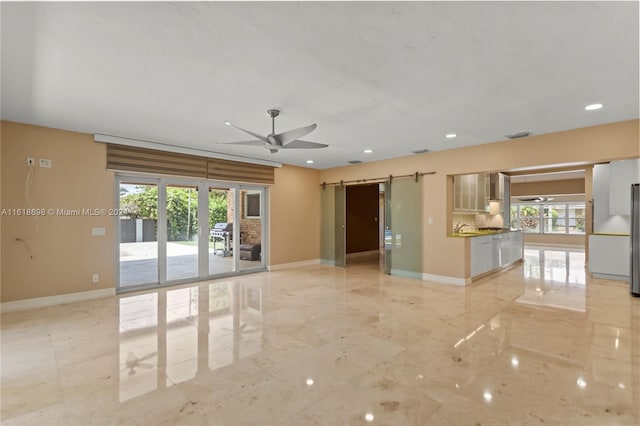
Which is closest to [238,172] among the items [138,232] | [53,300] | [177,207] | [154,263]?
[177,207]

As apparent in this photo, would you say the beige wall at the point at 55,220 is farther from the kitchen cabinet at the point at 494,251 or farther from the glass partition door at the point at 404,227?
the kitchen cabinet at the point at 494,251

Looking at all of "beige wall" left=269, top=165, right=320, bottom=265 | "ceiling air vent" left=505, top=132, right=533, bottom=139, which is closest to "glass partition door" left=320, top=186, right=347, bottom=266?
"beige wall" left=269, top=165, right=320, bottom=265

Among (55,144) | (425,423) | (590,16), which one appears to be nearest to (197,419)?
(425,423)

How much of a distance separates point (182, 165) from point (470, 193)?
20.2 feet

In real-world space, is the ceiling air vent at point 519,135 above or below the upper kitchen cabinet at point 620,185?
above

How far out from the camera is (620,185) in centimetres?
603

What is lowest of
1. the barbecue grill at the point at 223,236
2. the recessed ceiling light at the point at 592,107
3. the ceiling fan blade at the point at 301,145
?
the barbecue grill at the point at 223,236

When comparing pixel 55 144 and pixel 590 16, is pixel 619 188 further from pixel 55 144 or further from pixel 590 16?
pixel 55 144

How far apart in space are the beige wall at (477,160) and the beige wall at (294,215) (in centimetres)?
134

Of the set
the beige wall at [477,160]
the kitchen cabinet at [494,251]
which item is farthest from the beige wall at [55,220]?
the kitchen cabinet at [494,251]

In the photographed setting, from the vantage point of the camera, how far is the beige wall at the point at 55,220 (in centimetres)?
422

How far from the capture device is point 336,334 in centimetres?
340

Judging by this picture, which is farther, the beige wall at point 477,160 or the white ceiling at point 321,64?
the beige wall at point 477,160

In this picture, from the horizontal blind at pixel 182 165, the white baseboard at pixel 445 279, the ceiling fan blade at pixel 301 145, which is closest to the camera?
the ceiling fan blade at pixel 301 145
